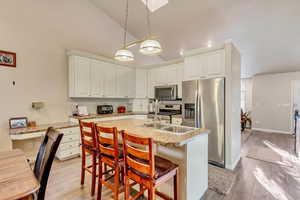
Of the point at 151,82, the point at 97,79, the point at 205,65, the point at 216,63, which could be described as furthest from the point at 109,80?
the point at 216,63

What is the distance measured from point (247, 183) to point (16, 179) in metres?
2.99

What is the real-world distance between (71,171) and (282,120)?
7.65 m

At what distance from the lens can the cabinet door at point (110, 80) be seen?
14.0 ft

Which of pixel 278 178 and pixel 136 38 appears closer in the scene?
pixel 278 178

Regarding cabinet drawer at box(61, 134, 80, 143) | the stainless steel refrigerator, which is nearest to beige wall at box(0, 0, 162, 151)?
cabinet drawer at box(61, 134, 80, 143)

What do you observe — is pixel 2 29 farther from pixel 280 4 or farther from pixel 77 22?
pixel 280 4

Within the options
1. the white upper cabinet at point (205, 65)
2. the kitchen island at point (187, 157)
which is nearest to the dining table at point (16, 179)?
the kitchen island at point (187, 157)

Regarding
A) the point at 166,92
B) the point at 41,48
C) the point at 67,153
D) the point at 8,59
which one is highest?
the point at 41,48

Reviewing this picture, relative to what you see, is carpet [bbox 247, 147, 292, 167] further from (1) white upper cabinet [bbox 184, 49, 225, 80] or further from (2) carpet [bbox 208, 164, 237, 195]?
(1) white upper cabinet [bbox 184, 49, 225, 80]

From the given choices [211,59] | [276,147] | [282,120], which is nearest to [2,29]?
[211,59]

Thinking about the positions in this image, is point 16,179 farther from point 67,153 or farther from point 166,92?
point 166,92

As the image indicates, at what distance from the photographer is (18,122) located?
291cm

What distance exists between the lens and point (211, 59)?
3.03m

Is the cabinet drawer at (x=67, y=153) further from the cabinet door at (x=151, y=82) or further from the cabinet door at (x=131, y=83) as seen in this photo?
the cabinet door at (x=151, y=82)
